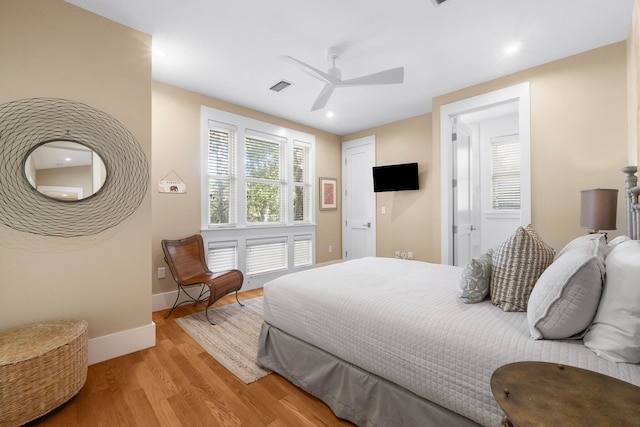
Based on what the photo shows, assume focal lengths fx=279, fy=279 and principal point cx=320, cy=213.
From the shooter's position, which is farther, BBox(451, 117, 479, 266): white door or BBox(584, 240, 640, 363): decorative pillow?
BBox(451, 117, 479, 266): white door

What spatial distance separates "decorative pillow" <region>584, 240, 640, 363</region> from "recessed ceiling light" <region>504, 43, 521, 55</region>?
2381 mm

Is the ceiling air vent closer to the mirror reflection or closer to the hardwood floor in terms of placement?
the mirror reflection

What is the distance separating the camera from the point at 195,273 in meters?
3.44

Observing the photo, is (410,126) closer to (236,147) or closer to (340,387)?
(236,147)

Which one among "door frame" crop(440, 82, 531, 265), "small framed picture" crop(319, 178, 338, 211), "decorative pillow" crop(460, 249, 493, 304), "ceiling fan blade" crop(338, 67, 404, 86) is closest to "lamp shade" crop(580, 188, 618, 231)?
"door frame" crop(440, 82, 531, 265)

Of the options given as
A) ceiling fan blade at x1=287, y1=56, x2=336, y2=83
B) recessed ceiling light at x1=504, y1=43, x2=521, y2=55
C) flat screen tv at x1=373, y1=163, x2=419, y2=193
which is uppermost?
recessed ceiling light at x1=504, y1=43, x2=521, y2=55

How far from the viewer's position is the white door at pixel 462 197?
373cm

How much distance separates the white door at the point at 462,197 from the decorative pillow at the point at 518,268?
229 centimetres

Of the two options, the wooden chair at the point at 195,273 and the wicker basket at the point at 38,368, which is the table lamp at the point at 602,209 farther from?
the wicker basket at the point at 38,368

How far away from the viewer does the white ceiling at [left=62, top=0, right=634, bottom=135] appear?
7.14 ft

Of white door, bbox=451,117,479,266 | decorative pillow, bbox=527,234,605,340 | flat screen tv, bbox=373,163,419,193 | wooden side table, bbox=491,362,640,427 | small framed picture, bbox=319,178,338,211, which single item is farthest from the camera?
small framed picture, bbox=319,178,338,211

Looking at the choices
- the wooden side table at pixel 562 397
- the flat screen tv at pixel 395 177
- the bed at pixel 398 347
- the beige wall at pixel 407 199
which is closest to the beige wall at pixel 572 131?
the bed at pixel 398 347

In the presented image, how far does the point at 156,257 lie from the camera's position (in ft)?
11.1

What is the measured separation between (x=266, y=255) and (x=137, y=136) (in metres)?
2.60
